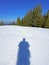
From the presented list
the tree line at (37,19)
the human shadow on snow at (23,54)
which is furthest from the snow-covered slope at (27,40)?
the tree line at (37,19)

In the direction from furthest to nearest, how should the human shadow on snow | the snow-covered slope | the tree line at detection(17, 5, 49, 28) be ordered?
the tree line at detection(17, 5, 49, 28) < the snow-covered slope < the human shadow on snow

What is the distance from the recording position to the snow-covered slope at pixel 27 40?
412 cm

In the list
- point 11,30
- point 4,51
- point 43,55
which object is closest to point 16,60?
point 4,51

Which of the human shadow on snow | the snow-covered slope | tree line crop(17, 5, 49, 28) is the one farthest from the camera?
tree line crop(17, 5, 49, 28)

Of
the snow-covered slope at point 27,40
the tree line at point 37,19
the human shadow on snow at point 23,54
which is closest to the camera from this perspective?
the human shadow on snow at point 23,54

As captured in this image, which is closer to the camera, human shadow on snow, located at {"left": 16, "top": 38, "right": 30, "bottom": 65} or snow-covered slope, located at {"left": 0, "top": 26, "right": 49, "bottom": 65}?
human shadow on snow, located at {"left": 16, "top": 38, "right": 30, "bottom": 65}

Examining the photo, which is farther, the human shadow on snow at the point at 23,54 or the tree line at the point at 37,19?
the tree line at the point at 37,19

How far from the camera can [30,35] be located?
535 cm

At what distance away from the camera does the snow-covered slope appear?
13.5 feet

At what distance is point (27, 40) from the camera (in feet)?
16.3

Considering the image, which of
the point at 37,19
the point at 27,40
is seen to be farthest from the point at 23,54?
the point at 37,19

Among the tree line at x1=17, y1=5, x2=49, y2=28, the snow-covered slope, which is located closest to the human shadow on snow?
the snow-covered slope

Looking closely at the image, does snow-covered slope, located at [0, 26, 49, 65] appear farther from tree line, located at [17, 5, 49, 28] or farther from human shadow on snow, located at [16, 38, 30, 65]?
tree line, located at [17, 5, 49, 28]

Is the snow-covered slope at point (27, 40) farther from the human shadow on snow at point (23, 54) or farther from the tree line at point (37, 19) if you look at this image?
the tree line at point (37, 19)
